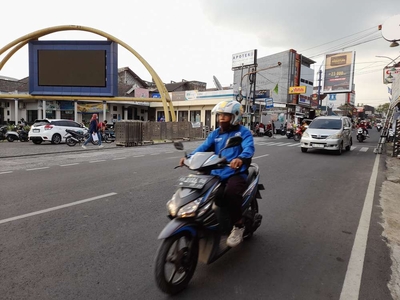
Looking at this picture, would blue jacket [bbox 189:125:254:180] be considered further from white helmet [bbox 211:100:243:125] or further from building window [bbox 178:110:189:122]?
building window [bbox 178:110:189:122]

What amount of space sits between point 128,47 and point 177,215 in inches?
1071

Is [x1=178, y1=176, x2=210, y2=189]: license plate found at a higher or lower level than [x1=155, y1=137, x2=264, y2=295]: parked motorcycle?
higher

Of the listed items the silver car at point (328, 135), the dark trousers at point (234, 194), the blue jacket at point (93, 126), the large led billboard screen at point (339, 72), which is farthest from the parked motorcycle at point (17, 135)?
the large led billboard screen at point (339, 72)

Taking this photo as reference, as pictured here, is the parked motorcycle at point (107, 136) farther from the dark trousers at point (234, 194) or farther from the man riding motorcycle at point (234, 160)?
the dark trousers at point (234, 194)

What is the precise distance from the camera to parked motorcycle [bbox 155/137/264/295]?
8.45ft

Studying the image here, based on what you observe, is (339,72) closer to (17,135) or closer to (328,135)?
(328,135)

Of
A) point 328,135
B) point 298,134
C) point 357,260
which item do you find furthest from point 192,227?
point 298,134

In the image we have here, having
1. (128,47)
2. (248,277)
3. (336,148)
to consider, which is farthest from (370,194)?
(128,47)

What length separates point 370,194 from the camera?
6.63 metres

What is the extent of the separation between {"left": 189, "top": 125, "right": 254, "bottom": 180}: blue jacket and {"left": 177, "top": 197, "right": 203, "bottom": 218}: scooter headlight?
542 mm

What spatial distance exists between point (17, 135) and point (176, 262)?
2053cm

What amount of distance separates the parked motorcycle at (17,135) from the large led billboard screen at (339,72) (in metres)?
45.6

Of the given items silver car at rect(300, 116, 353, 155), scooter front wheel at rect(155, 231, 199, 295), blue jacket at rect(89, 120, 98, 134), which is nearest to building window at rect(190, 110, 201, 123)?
blue jacket at rect(89, 120, 98, 134)

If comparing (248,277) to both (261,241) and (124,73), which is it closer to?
(261,241)
